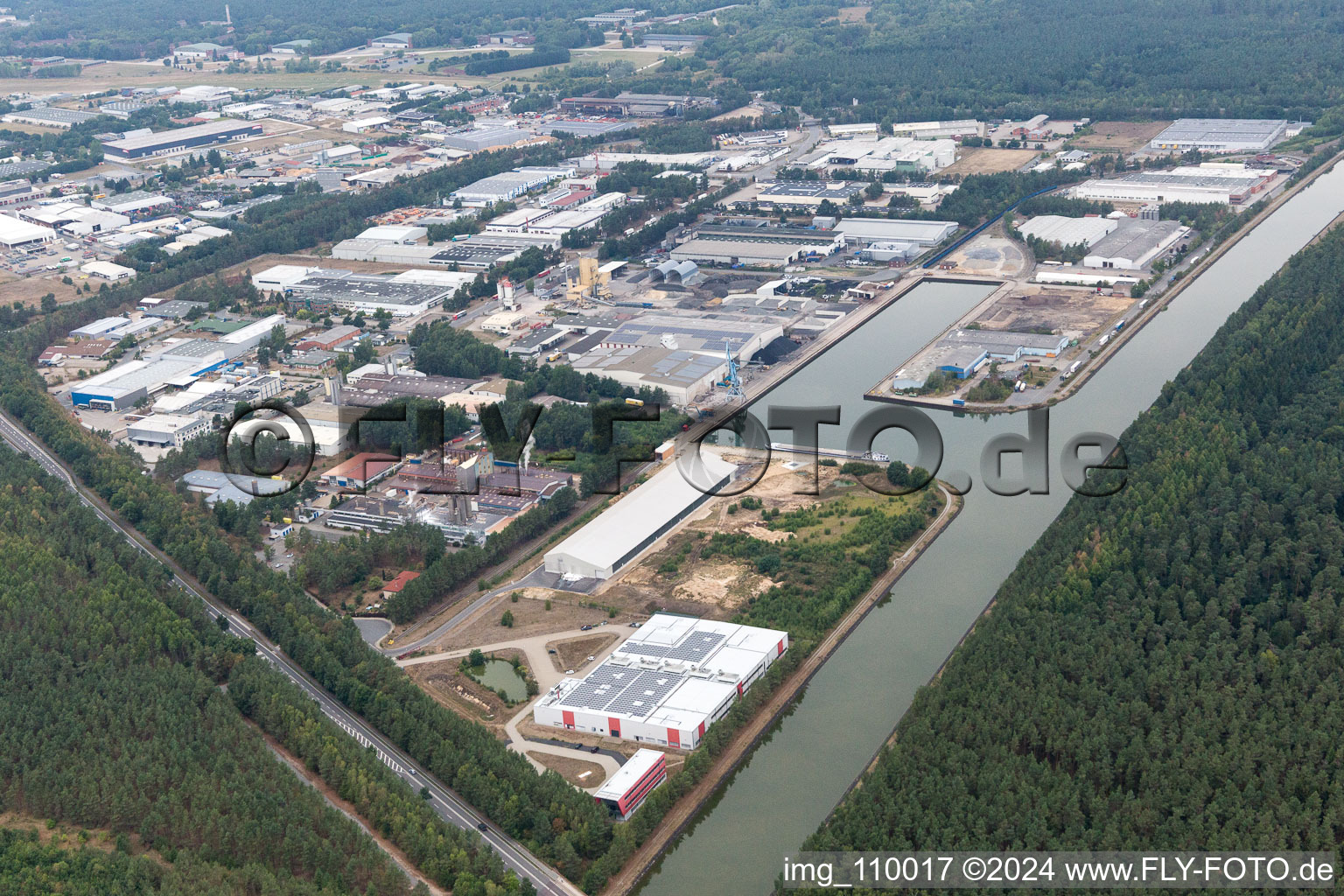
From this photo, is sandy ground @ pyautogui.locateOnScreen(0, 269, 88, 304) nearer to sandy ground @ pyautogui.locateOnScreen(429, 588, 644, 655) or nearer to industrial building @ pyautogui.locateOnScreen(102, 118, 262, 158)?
industrial building @ pyautogui.locateOnScreen(102, 118, 262, 158)

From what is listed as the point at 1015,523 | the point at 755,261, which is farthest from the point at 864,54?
the point at 1015,523

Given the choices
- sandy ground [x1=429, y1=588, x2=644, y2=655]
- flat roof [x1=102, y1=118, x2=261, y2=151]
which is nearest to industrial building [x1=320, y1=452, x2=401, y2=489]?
sandy ground [x1=429, y1=588, x2=644, y2=655]

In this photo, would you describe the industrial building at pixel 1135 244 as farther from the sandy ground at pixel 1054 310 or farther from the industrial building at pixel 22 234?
the industrial building at pixel 22 234

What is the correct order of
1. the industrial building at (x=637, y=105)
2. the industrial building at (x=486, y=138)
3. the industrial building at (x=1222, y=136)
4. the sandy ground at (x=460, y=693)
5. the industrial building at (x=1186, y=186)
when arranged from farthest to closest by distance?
the industrial building at (x=637, y=105), the industrial building at (x=486, y=138), the industrial building at (x=1222, y=136), the industrial building at (x=1186, y=186), the sandy ground at (x=460, y=693)

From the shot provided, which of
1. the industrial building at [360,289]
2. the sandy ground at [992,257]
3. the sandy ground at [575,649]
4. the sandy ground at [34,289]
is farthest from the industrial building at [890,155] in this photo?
the sandy ground at [575,649]

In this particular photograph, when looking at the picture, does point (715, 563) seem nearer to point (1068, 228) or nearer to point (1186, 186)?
point (1068, 228)

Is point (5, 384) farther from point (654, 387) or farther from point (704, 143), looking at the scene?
point (704, 143)
